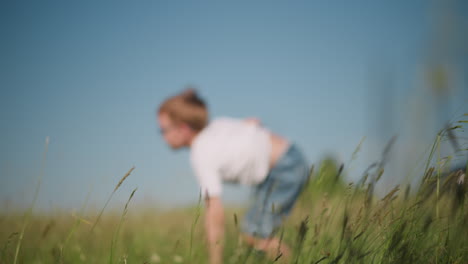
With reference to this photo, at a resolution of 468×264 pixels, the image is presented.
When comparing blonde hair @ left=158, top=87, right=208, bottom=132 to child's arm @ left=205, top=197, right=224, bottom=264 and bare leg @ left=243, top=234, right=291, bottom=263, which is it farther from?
bare leg @ left=243, top=234, right=291, bottom=263

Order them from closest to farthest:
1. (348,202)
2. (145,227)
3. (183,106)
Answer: (348,202)
(183,106)
(145,227)

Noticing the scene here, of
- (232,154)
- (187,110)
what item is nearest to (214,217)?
(232,154)

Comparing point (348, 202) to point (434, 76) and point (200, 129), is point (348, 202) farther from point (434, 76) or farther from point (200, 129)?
point (434, 76)

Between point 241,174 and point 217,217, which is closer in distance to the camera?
point 217,217

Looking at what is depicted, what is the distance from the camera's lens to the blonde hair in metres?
3.32

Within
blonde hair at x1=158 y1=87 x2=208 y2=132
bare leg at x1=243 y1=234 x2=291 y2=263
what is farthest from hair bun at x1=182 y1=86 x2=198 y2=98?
bare leg at x1=243 y1=234 x2=291 y2=263

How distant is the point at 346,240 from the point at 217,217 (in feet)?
5.43

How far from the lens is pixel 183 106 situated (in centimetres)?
334

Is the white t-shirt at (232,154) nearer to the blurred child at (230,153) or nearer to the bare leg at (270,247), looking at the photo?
the blurred child at (230,153)

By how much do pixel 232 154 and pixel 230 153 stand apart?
0.02 meters

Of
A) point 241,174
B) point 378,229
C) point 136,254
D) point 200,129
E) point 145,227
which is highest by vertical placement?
point 200,129

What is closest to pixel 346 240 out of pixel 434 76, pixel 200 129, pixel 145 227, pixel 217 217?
pixel 217 217

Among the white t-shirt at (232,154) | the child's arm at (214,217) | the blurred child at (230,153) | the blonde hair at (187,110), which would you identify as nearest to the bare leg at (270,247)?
the child's arm at (214,217)

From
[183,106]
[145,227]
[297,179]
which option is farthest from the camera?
[145,227]
